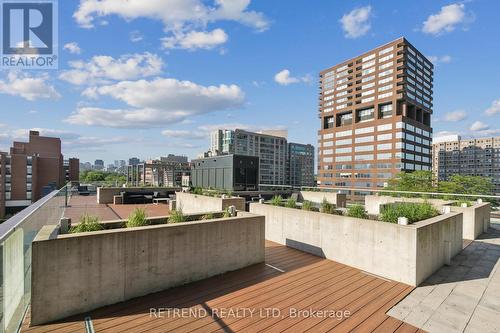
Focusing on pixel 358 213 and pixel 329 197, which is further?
pixel 329 197

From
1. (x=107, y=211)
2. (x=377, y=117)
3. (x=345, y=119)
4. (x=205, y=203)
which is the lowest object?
(x=107, y=211)

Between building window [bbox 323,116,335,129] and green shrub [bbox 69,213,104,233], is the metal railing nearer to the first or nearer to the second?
green shrub [bbox 69,213,104,233]

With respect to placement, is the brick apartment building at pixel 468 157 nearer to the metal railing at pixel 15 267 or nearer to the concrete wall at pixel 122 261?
the concrete wall at pixel 122 261

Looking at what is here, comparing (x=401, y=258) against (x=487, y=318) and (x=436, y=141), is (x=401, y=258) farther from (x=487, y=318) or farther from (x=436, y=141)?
(x=436, y=141)

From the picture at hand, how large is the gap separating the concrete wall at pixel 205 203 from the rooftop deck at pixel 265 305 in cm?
498

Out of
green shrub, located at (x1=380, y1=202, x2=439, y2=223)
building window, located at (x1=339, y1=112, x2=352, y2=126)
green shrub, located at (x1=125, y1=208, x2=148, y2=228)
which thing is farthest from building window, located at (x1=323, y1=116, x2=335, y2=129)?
green shrub, located at (x1=125, y1=208, x2=148, y2=228)

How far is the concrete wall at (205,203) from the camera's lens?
10.7 metres

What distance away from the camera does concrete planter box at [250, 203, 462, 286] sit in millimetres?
4711

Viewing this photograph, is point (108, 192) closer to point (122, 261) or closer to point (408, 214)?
point (122, 261)

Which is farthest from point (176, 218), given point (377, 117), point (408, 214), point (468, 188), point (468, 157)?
point (468, 157)

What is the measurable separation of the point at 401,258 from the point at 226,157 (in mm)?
14136

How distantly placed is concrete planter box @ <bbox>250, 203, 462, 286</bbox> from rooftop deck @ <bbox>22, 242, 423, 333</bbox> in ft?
1.15

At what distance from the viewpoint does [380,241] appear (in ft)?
16.8

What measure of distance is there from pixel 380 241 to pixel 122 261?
4.96 metres
